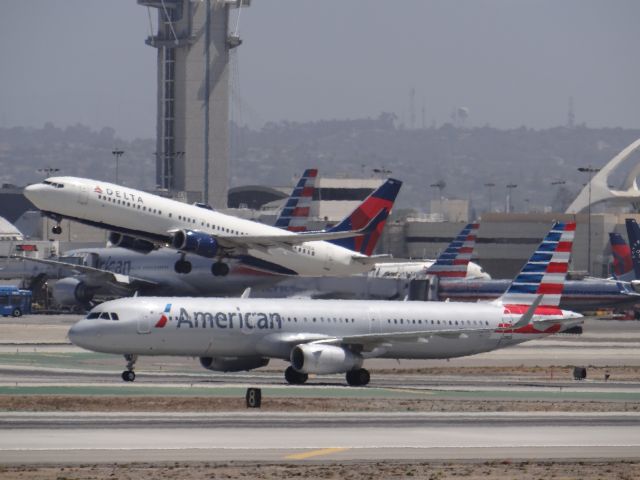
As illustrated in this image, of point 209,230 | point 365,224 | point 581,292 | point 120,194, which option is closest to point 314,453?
point 120,194

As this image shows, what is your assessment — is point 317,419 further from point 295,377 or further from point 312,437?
point 295,377

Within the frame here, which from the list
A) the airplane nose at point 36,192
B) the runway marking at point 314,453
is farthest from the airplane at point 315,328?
the runway marking at point 314,453

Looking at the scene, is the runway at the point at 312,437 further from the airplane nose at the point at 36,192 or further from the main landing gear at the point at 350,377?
the airplane nose at the point at 36,192

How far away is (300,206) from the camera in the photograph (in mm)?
130500

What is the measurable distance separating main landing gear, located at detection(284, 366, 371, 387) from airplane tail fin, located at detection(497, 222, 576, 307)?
11197mm

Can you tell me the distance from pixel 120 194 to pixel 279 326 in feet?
77.0

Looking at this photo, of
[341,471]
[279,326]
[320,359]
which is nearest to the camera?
[341,471]

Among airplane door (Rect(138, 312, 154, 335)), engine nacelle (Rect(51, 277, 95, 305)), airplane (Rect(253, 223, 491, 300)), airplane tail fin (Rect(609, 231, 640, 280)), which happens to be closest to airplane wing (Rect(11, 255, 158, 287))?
engine nacelle (Rect(51, 277, 95, 305))

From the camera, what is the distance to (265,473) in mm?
34656

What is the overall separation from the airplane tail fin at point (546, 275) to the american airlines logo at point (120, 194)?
24292 millimetres

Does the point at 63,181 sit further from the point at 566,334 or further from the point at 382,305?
the point at 566,334

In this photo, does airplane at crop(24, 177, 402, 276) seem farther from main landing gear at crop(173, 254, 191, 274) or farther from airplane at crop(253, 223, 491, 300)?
airplane at crop(253, 223, 491, 300)

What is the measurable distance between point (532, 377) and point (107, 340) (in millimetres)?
21857

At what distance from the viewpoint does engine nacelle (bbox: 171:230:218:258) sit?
287ft
